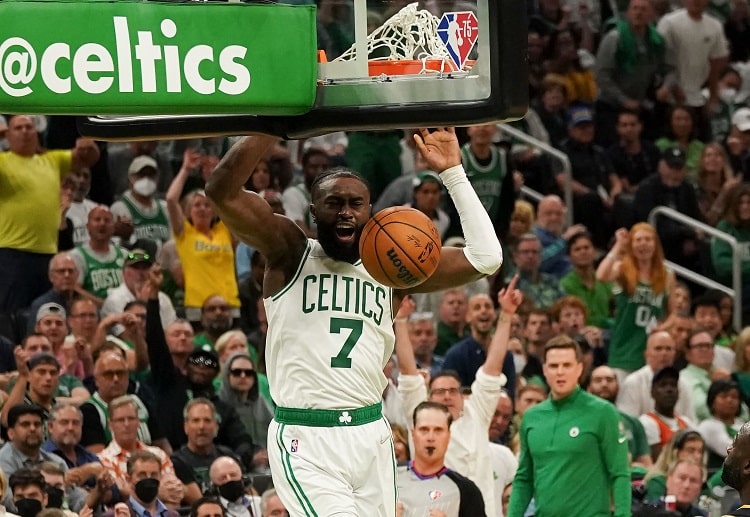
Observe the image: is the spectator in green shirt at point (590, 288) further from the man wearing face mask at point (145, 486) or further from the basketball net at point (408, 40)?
the basketball net at point (408, 40)

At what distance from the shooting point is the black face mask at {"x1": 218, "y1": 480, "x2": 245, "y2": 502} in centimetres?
1034

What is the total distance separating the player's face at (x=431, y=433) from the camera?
9703 millimetres

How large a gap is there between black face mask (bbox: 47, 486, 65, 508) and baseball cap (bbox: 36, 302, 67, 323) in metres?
2.21

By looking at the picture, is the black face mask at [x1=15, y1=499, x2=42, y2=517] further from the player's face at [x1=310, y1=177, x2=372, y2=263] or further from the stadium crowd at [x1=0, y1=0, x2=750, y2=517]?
the player's face at [x1=310, y1=177, x2=372, y2=263]

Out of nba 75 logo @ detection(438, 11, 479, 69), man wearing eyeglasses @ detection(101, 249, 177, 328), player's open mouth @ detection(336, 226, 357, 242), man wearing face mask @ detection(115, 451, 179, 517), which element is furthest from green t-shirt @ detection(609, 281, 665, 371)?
nba 75 logo @ detection(438, 11, 479, 69)

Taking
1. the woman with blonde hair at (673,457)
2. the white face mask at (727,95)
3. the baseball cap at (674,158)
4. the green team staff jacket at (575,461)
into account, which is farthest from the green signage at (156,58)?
the white face mask at (727,95)

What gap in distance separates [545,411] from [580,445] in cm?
30

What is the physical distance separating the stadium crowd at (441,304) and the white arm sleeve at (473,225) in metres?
1.68

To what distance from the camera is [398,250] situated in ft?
23.2

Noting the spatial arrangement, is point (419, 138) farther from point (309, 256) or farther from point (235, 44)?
point (235, 44)

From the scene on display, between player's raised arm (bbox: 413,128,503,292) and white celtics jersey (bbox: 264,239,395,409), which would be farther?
player's raised arm (bbox: 413,128,503,292)

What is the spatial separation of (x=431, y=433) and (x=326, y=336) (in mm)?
2602

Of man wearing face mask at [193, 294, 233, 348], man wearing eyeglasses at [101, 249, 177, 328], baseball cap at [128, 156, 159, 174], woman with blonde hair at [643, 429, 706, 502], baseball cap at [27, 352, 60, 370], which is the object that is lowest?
woman with blonde hair at [643, 429, 706, 502]

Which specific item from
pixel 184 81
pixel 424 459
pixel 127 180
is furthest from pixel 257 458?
pixel 184 81
